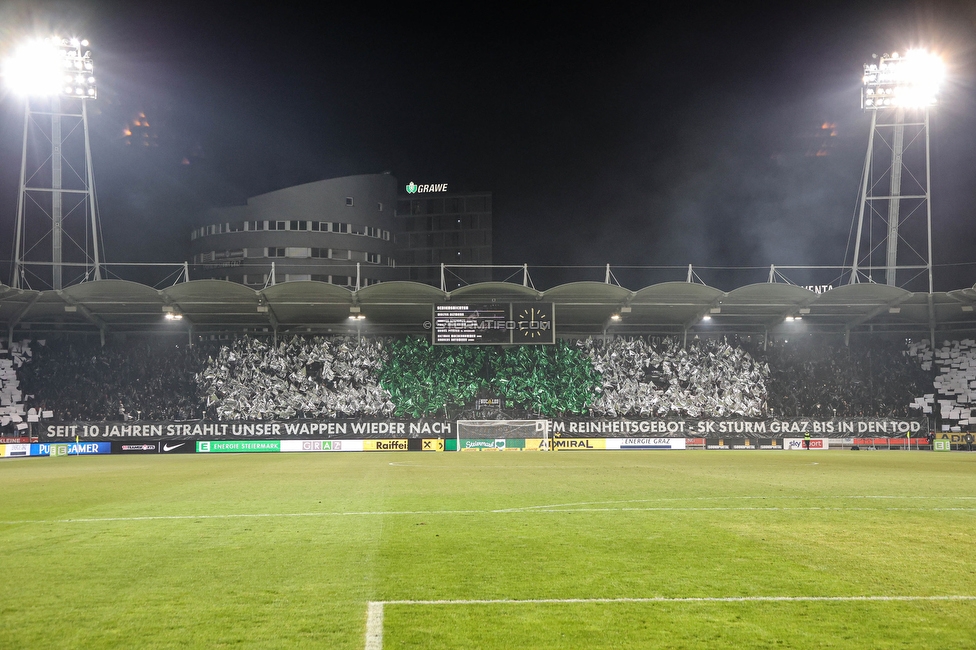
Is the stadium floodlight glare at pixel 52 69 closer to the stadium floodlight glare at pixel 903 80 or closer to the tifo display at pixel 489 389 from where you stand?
the tifo display at pixel 489 389

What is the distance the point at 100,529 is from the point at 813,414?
42.0m

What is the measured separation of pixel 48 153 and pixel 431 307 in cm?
2227

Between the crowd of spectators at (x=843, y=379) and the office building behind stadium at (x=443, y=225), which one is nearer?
the crowd of spectators at (x=843, y=379)

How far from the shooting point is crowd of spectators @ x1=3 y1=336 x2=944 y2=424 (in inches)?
1714

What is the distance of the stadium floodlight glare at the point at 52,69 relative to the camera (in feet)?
117

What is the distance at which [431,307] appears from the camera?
143ft

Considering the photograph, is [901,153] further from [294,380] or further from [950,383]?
[294,380]

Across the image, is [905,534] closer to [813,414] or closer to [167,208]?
[813,414]

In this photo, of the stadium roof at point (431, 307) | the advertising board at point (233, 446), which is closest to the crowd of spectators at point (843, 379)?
the stadium roof at point (431, 307)

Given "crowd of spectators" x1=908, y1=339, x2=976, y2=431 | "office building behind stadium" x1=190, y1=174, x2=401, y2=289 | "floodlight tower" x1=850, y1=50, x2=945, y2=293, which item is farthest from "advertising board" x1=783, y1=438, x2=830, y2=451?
"office building behind stadium" x1=190, y1=174, x2=401, y2=289

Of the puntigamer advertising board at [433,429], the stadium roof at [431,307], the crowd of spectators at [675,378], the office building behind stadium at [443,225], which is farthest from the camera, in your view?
the office building behind stadium at [443,225]

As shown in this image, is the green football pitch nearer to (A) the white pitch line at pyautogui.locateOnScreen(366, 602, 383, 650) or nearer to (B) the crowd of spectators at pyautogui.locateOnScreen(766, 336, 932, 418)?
(A) the white pitch line at pyautogui.locateOnScreen(366, 602, 383, 650)

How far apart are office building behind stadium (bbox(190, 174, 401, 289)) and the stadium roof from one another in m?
24.7

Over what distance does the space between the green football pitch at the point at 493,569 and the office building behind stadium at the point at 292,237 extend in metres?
57.1
